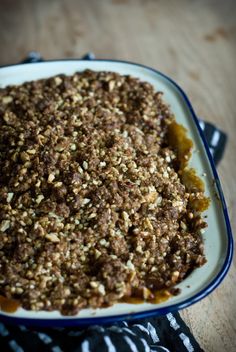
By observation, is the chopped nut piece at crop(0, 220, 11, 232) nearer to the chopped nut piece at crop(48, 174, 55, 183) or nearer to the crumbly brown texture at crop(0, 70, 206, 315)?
the crumbly brown texture at crop(0, 70, 206, 315)

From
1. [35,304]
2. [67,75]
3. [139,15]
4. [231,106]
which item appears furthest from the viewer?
[139,15]

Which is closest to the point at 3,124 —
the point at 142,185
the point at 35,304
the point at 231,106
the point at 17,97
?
the point at 17,97

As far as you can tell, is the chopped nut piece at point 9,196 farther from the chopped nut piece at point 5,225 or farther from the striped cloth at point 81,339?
the striped cloth at point 81,339

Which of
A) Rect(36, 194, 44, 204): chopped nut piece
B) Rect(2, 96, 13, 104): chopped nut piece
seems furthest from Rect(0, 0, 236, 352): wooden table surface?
Rect(36, 194, 44, 204): chopped nut piece

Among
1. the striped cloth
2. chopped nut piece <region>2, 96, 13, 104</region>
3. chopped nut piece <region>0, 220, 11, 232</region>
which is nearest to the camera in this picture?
the striped cloth

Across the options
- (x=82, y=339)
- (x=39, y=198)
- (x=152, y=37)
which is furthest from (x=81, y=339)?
(x=152, y=37)

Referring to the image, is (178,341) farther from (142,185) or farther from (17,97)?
(17,97)
